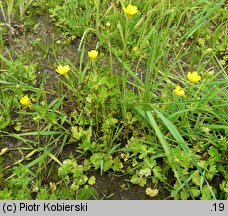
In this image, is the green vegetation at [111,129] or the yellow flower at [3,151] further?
the yellow flower at [3,151]

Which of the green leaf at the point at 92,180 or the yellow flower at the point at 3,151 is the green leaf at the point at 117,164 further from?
the yellow flower at the point at 3,151

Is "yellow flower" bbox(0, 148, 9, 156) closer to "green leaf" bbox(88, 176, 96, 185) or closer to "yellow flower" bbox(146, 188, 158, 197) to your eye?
"green leaf" bbox(88, 176, 96, 185)

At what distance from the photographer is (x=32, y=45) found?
230 cm

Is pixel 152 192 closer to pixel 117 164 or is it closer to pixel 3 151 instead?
pixel 117 164

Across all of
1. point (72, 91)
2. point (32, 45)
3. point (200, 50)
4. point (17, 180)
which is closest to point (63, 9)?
point (32, 45)

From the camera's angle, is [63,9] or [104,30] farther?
[63,9]

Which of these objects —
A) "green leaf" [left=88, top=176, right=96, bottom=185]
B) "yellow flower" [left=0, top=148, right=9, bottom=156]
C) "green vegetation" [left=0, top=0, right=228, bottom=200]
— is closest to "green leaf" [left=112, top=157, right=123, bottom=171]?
"green vegetation" [left=0, top=0, right=228, bottom=200]

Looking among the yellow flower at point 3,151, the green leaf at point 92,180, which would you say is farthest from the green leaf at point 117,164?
the yellow flower at point 3,151

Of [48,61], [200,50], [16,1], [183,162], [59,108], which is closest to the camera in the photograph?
[183,162]

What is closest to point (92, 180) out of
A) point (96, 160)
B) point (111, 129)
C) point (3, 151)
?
point (96, 160)

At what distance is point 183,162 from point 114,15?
123cm

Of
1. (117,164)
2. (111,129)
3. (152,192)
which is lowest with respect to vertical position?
(152,192)

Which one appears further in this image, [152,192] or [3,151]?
[3,151]

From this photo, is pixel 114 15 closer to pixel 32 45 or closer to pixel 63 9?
pixel 63 9
